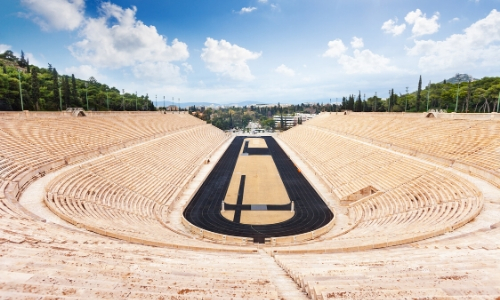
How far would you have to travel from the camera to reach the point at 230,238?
14719 mm

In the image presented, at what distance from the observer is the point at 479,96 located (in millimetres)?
54406

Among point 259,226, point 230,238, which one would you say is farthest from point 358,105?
point 230,238

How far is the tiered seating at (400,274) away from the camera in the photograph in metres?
5.43

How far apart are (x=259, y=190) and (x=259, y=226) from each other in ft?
25.2

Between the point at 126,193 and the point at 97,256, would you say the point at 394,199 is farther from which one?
the point at 126,193

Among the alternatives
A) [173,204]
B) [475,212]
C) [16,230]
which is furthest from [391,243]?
[173,204]

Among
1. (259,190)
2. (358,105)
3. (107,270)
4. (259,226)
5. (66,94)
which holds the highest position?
(66,94)

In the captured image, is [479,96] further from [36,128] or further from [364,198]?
[36,128]

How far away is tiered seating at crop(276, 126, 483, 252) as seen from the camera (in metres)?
10.9

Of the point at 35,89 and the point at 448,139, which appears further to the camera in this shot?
the point at 35,89

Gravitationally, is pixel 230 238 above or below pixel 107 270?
below

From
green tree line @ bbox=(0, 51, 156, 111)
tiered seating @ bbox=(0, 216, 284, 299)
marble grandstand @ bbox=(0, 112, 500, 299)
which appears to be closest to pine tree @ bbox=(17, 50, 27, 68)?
green tree line @ bbox=(0, 51, 156, 111)

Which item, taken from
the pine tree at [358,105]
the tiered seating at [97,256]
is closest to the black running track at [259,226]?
the tiered seating at [97,256]

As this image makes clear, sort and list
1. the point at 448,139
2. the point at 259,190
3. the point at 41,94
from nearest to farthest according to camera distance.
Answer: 1. the point at 448,139
2. the point at 259,190
3. the point at 41,94
